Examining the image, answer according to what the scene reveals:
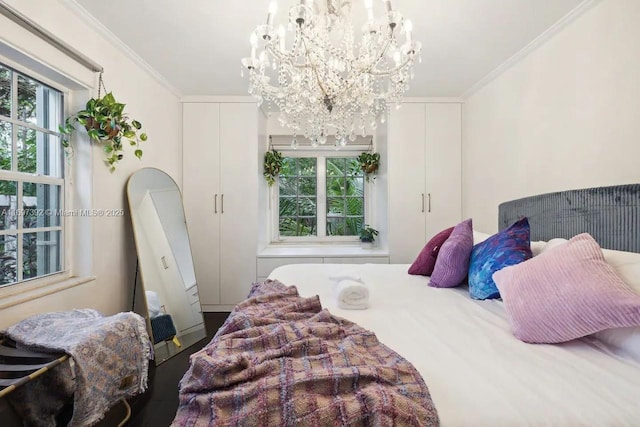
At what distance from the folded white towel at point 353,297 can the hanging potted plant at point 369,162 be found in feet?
8.37

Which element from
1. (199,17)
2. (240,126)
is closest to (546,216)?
(199,17)

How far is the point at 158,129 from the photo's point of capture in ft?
9.42

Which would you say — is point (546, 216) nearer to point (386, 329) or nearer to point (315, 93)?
point (386, 329)

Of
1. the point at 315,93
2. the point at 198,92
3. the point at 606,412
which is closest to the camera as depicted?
the point at 606,412

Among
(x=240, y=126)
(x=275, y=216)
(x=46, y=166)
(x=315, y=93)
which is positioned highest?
(x=240, y=126)

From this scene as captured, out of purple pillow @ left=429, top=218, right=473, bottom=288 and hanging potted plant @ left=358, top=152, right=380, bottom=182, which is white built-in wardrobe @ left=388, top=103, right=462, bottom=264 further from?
purple pillow @ left=429, top=218, right=473, bottom=288

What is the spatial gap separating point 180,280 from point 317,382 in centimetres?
237

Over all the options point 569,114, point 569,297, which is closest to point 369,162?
point 569,114

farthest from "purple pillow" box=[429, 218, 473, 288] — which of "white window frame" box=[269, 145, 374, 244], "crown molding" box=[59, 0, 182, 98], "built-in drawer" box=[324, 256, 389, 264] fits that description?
"crown molding" box=[59, 0, 182, 98]

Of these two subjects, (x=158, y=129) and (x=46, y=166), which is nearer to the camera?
(x=46, y=166)

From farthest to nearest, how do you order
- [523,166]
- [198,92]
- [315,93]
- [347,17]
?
[198,92] < [523,166] < [315,93] < [347,17]

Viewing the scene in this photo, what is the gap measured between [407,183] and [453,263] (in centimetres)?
165

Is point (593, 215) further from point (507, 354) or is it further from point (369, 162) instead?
point (369, 162)

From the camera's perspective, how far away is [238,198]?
A: 3.34m
